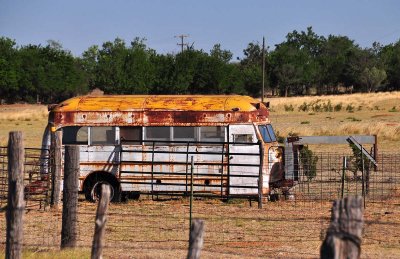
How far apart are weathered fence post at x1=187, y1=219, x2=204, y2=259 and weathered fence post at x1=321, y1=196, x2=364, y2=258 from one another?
3.73ft

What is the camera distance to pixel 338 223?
5598 mm

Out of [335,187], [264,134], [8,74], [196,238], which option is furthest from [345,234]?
[8,74]

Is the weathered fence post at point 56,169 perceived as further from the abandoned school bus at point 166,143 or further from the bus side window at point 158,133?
the bus side window at point 158,133

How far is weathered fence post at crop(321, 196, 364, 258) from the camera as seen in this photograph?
556 cm

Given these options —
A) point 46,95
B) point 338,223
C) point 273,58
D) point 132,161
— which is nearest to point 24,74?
point 46,95

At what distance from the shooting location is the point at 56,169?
17000 mm

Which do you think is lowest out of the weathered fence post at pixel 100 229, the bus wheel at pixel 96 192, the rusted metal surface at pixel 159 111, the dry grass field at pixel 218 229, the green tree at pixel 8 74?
the dry grass field at pixel 218 229

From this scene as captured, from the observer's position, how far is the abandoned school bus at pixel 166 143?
18.1 meters

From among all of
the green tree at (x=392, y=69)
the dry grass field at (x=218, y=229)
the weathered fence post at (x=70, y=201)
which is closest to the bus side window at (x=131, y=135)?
the dry grass field at (x=218, y=229)

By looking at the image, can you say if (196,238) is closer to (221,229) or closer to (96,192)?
(221,229)

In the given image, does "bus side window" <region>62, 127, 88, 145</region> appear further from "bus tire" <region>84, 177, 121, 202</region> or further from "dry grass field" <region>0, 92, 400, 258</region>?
"dry grass field" <region>0, 92, 400, 258</region>

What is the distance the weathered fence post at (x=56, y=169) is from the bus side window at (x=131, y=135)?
1.67 meters

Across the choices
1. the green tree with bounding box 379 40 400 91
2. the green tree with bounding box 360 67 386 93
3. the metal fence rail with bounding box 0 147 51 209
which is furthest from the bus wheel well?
the green tree with bounding box 379 40 400 91

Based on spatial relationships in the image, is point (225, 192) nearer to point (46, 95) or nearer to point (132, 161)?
point (132, 161)
